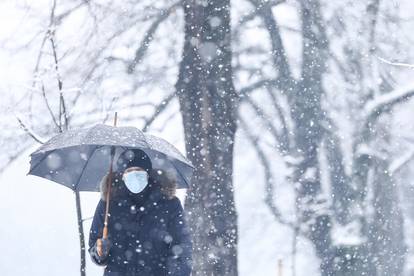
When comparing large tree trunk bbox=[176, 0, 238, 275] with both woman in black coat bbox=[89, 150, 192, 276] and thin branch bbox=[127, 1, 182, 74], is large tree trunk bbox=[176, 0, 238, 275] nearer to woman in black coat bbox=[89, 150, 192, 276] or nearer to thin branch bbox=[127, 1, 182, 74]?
thin branch bbox=[127, 1, 182, 74]

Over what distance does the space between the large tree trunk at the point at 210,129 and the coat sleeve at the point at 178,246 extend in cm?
216

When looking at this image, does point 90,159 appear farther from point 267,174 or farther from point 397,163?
point 267,174

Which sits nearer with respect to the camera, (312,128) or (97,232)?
(97,232)

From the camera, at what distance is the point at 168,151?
17.1 feet

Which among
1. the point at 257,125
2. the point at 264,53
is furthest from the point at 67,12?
the point at 257,125

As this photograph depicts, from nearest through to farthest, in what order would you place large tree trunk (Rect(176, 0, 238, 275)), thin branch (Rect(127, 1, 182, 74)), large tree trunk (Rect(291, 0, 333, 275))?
large tree trunk (Rect(176, 0, 238, 275))
thin branch (Rect(127, 1, 182, 74))
large tree trunk (Rect(291, 0, 333, 275))

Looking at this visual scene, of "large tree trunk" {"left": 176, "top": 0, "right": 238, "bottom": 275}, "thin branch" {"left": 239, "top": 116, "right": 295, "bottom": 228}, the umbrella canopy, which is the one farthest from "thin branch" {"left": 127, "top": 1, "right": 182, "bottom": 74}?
the umbrella canopy

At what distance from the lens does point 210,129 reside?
7.28 m

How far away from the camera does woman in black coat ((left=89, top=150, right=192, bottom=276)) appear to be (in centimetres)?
489

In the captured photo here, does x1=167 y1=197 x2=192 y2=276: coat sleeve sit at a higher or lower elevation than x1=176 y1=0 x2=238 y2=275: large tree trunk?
lower

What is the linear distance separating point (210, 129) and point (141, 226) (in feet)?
8.02

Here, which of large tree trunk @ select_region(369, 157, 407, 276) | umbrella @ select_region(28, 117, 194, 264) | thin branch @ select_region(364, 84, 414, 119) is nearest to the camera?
umbrella @ select_region(28, 117, 194, 264)

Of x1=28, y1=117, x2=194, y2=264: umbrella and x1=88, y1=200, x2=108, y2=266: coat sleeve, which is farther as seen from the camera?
x1=28, y1=117, x2=194, y2=264: umbrella

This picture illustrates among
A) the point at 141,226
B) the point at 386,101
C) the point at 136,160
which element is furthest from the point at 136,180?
the point at 386,101
